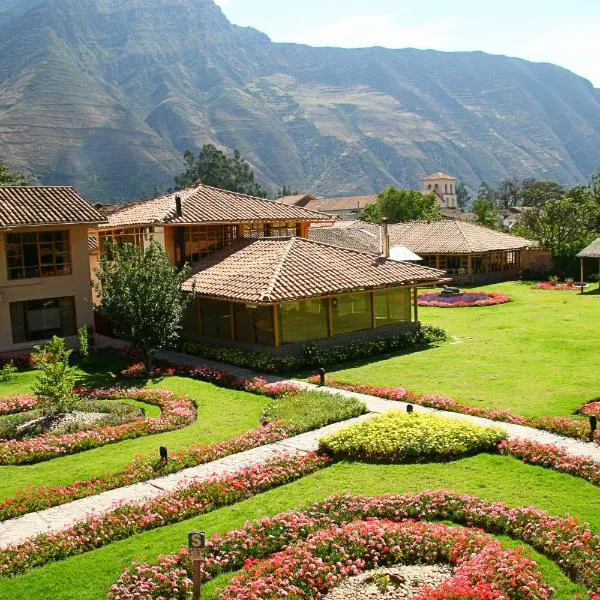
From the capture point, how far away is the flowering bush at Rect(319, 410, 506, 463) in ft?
45.5

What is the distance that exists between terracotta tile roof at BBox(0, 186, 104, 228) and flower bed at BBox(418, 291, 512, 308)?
19.0 m

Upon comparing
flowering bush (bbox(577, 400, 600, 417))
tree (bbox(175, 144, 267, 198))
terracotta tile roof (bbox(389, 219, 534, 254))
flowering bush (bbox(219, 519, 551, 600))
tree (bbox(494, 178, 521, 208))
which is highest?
tree (bbox(175, 144, 267, 198))

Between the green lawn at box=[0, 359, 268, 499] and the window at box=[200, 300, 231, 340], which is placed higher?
the window at box=[200, 300, 231, 340]

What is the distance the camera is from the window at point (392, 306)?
26281 mm

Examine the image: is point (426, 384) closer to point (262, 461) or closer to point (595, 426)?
point (595, 426)

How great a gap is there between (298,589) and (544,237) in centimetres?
4877

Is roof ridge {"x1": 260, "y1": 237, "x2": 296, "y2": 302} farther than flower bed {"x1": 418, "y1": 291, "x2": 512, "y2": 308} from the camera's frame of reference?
No

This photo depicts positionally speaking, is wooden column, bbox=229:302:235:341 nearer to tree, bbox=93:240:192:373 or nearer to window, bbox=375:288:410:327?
tree, bbox=93:240:192:373

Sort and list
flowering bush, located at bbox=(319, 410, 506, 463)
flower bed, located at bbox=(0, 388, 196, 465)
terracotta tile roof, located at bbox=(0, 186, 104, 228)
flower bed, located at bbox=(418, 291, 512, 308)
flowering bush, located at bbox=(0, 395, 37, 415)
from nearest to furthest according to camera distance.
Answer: flowering bush, located at bbox=(319, 410, 506, 463)
flower bed, located at bbox=(0, 388, 196, 465)
flowering bush, located at bbox=(0, 395, 37, 415)
terracotta tile roof, located at bbox=(0, 186, 104, 228)
flower bed, located at bbox=(418, 291, 512, 308)

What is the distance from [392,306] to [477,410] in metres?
10.4

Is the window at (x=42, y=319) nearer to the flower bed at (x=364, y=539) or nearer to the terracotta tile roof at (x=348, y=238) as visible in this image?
the flower bed at (x=364, y=539)

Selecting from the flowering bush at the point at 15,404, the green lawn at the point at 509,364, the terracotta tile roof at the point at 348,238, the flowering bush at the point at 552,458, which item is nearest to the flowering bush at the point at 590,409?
the green lawn at the point at 509,364

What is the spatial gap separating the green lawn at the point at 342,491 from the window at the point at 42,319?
16538 mm

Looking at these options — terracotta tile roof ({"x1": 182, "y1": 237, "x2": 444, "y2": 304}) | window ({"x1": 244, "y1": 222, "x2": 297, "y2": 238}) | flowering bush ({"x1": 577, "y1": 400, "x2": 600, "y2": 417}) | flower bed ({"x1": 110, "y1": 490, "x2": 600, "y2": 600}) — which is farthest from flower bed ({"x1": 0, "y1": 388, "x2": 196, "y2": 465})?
window ({"x1": 244, "y1": 222, "x2": 297, "y2": 238})
